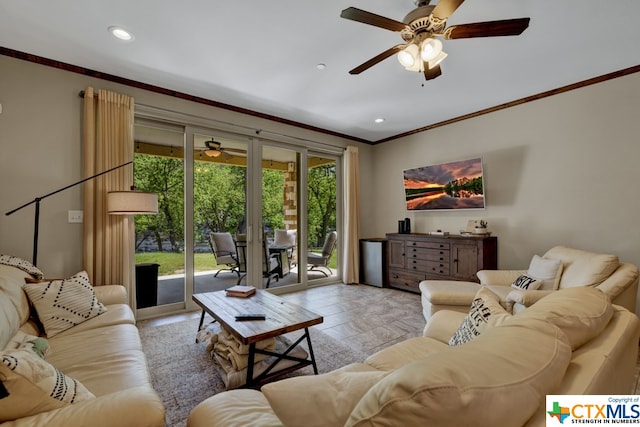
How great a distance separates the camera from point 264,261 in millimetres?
4371

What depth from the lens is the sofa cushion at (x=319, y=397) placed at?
886 mm

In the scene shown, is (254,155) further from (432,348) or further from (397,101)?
(432,348)

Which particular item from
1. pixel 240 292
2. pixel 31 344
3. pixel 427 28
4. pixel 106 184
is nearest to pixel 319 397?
pixel 31 344

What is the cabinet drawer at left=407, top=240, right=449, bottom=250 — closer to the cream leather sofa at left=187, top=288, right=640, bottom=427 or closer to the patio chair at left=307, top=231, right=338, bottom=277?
the patio chair at left=307, top=231, right=338, bottom=277

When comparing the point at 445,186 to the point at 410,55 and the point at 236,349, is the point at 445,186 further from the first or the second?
the point at 236,349

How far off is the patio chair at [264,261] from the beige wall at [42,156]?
1.81 metres

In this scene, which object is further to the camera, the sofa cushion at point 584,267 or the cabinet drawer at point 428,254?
the cabinet drawer at point 428,254

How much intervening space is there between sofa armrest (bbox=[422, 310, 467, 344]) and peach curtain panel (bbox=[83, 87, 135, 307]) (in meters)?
3.07

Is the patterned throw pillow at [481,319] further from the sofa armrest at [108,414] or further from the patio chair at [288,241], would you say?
the patio chair at [288,241]

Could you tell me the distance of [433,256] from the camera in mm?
4285

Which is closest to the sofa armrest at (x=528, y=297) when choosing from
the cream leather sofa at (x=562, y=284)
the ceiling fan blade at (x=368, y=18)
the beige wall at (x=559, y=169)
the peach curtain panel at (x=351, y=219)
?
the cream leather sofa at (x=562, y=284)

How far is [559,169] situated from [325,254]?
3.54 m

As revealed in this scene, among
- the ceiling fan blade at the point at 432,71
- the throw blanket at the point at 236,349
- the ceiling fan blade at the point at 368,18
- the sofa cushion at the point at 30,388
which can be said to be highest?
the ceiling fan blade at the point at 368,18

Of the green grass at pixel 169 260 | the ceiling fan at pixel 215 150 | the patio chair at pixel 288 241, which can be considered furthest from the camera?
the patio chair at pixel 288 241
